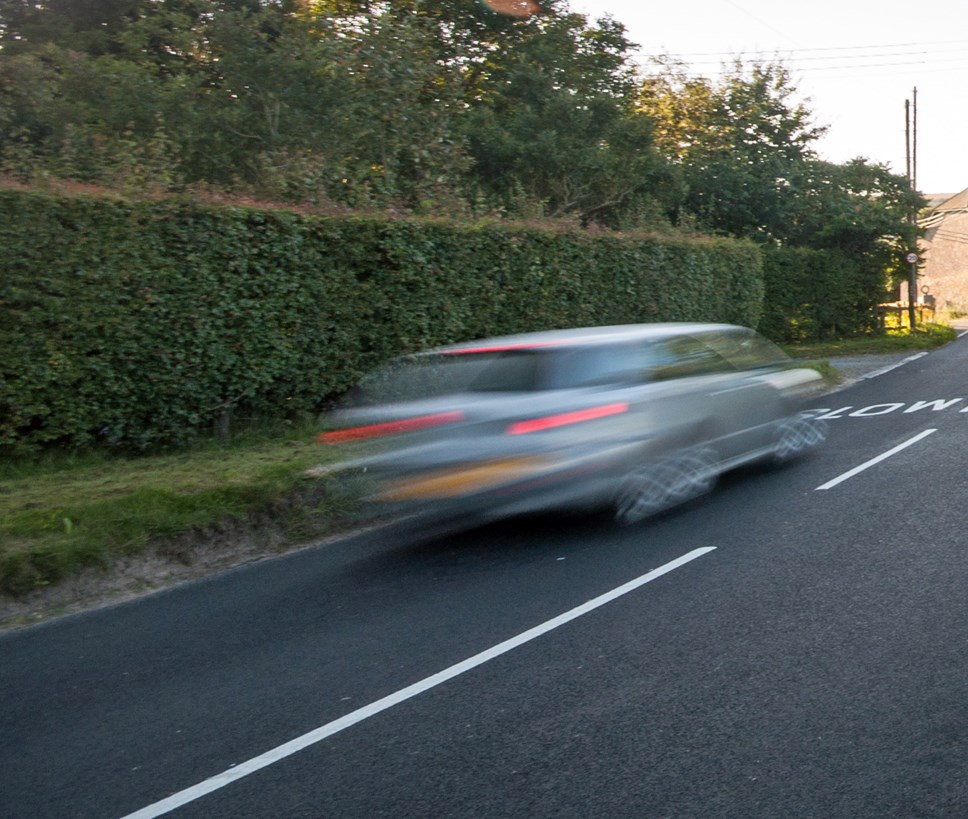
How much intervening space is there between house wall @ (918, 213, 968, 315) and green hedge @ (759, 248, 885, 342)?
1411 inches

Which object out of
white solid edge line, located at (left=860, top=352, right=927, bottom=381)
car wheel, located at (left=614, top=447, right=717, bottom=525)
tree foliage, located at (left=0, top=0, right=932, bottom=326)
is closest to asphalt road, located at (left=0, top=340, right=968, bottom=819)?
car wheel, located at (left=614, top=447, right=717, bottom=525)

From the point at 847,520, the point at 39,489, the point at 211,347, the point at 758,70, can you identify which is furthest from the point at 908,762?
the point at 758,70

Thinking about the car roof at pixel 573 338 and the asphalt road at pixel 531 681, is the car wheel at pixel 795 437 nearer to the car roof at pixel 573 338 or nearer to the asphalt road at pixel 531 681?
the car roof at pixel 573 338

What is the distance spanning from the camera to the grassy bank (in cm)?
721

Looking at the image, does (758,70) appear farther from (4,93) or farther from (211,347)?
(211,347)

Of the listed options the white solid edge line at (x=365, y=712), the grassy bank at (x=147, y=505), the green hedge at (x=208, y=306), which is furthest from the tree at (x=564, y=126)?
the white solid edge line at (x=365, y=712)

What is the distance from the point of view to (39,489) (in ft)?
29.5

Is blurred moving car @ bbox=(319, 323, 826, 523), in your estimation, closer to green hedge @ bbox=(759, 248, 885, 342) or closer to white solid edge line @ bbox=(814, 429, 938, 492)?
white solid edge line @ bbox=(814, 429, 938, 492)

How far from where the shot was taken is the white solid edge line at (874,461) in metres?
9.59

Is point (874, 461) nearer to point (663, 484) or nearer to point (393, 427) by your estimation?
point (663, 484)

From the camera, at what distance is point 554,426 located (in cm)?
759

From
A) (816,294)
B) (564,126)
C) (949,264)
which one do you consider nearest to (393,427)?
(564,126)

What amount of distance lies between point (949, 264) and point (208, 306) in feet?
225

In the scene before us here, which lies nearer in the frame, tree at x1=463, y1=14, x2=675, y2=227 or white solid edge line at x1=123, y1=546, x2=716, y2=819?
white solid edge line at x1=123, y1=546, x2=716, y2=819
